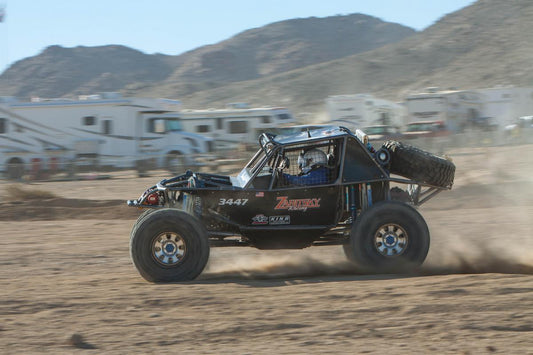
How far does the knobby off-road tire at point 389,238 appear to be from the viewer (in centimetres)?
746

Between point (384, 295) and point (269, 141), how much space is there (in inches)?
99.9

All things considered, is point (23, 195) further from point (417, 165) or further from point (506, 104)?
point (506, 104)

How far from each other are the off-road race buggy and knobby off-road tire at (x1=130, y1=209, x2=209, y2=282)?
11 millimetres

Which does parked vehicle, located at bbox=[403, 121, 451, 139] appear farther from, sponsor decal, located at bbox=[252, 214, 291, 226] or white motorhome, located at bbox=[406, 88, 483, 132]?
sponsor decal, located at bbox=[252, 214, 291, 226]

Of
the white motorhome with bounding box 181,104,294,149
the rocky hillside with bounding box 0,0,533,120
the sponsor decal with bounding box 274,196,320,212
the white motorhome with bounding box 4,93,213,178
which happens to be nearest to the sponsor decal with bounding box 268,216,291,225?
the sponsor decal with bounding box 274,196,320,212

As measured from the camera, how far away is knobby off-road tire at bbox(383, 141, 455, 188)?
7.89m

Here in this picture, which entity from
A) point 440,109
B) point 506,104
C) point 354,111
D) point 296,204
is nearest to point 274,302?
point 296,204

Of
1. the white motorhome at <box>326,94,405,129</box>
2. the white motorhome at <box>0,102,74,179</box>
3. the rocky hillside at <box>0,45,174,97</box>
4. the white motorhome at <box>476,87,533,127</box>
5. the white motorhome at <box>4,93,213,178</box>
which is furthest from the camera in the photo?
the rocky hillside at <box>0,45,174,97</box>

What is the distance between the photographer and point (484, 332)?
5234 mm

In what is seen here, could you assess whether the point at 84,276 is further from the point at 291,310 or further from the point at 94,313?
the point at 291,310

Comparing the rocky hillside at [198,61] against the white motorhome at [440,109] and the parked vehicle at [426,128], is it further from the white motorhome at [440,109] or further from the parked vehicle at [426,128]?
the parked vehicle at [426,128]

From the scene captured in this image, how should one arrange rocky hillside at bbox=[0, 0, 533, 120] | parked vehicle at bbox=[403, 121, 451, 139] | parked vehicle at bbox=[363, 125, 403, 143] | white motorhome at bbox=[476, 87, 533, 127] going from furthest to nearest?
1. rocky hillside at bbox=[0, 0, 533, 120]
2. white motorhome at bbox=[476, 87, 533, 127]
3. parked vehicle at bbox=[403, 121, 451, 139]
4. parked vehicle at bbox=[363, 125, 403, 143]

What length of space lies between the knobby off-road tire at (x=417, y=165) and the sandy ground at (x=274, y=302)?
1.12 meters

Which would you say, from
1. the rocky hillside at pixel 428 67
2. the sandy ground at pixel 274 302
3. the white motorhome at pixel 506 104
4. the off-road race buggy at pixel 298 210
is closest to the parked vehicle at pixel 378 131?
the white motorhome at pixel 506 104
